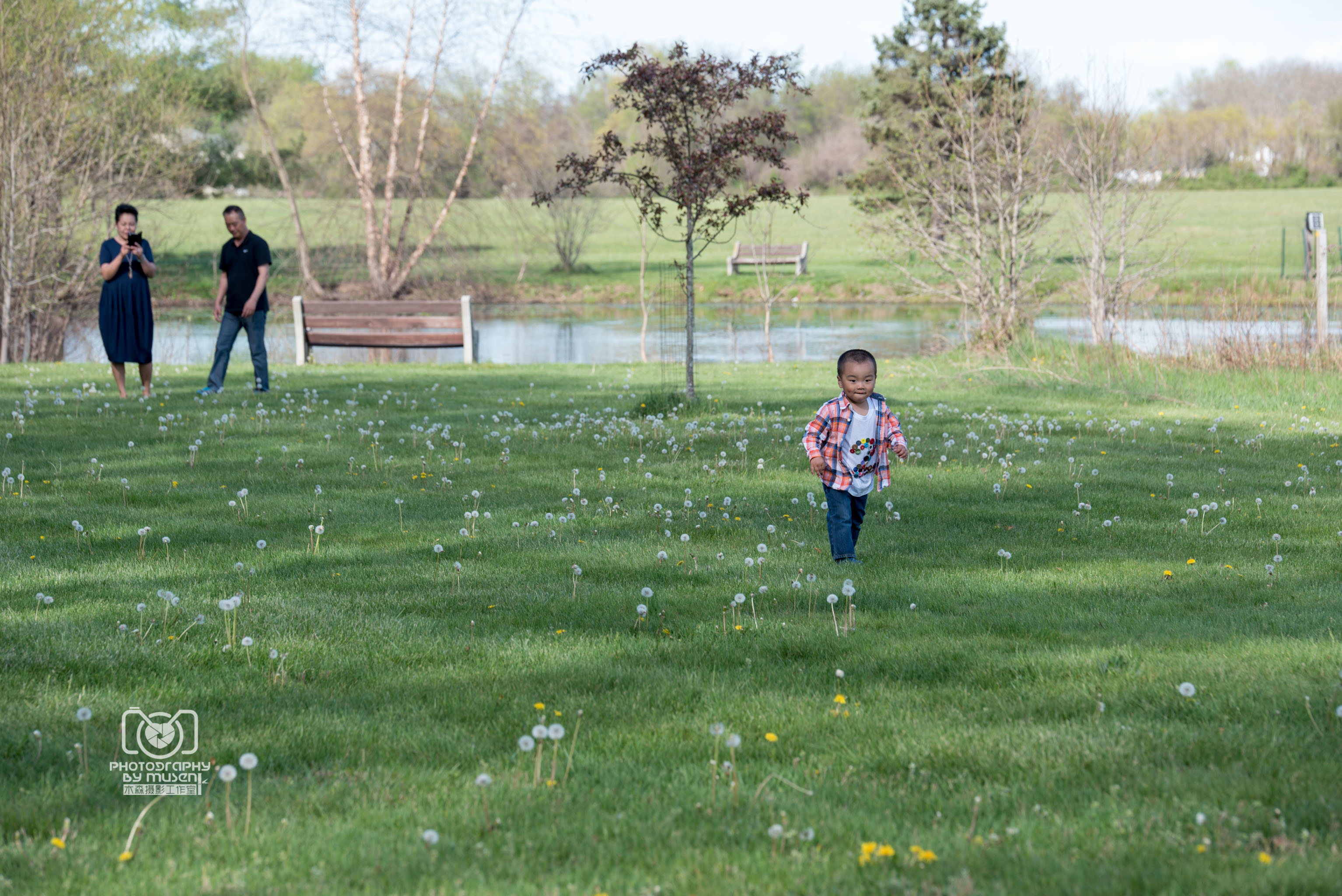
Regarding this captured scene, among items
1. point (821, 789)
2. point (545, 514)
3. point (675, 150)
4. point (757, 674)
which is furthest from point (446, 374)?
point (821, 789)

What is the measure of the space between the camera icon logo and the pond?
48.8ft

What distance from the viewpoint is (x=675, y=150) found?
46.1ft

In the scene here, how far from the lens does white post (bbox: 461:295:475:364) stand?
72.8 feet

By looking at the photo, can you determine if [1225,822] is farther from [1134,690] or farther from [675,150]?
[675,150]

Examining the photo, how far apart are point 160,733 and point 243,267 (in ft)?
39.7

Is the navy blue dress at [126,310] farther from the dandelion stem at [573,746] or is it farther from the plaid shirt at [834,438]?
the dandelion stem at [573,746]

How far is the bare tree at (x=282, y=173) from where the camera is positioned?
1107 inches

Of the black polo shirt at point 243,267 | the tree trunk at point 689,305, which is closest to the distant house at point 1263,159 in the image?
the tree trunk at point 689,305

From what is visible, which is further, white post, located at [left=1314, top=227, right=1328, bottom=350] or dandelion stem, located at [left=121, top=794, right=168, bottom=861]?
white post, located at [left=1314, top=227, right=1328, bottom=350]

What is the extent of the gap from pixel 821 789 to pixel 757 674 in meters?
1.22

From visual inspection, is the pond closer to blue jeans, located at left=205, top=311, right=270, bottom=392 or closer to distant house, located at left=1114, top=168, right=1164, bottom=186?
distant house, located at left=1114, top=168, right=1164, bottom=186

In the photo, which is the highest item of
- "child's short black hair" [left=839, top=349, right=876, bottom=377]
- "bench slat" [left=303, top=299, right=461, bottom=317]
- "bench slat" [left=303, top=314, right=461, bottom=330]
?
"bench slat" [left=303, top=299, right=461, bottom=317]

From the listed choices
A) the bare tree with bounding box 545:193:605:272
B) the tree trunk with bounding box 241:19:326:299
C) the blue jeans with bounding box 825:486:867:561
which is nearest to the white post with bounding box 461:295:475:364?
the tree trunk with bounding box 241:19:326:299

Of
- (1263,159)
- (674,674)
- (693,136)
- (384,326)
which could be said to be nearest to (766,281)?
(384,326)
